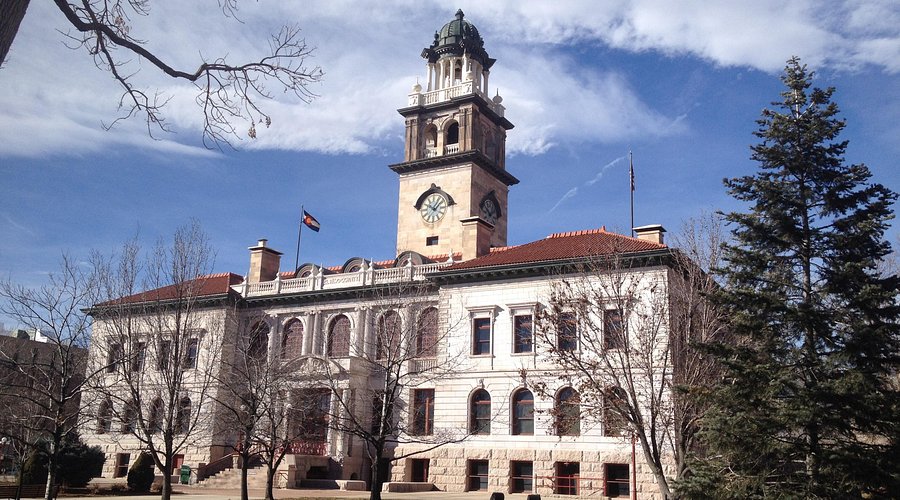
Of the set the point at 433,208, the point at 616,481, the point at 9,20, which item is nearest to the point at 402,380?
the point at 616,481

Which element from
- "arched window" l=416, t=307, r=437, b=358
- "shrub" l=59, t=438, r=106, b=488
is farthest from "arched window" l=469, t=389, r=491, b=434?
"shrub" l=59, t=438, r=106, b=488

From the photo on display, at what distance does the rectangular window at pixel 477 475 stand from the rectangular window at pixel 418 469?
8.91ft

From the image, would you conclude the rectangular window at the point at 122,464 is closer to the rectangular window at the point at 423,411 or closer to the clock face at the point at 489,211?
the rectangular window at the point at 423,411

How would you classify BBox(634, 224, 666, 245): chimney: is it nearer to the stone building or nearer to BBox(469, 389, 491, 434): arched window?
the stone building

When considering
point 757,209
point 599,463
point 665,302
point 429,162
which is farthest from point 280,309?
point 757,209

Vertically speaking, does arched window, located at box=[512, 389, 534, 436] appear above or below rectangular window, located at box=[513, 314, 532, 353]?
below

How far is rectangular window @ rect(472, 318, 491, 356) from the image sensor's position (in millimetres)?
40156

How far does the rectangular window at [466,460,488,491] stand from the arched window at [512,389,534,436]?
91.5 inches

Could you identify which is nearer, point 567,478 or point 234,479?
point 567,478

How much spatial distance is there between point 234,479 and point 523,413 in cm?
1493

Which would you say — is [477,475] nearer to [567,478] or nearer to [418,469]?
[418,469]

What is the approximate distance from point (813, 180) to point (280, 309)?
3364 cm

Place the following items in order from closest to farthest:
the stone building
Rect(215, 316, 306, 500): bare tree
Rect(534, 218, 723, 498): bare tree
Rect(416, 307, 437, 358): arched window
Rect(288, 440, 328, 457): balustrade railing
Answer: Rect(534, 218, 723, 498): bare tree, Rect(215, 316, 306, 500): bare tree, the stone building, Rect(288, 440, 328, 457): balustrade railing, Rect(416, 307, 437, 358): arched window

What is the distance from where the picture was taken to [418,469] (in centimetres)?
4050
